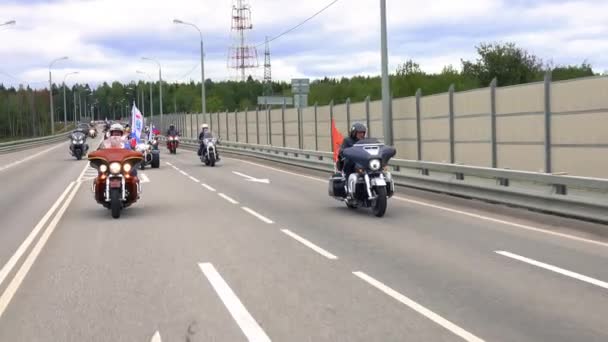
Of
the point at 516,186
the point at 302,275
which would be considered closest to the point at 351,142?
the point at 516,186

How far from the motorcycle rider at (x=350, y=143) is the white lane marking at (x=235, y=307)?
5891mm

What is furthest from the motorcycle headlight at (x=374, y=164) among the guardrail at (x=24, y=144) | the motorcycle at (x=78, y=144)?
the guardrail at (x=24, y=144)

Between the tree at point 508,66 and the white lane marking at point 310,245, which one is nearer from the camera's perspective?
the white lane marking at point 310,245

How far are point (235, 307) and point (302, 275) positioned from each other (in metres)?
1.54

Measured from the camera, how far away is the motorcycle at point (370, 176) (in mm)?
13078

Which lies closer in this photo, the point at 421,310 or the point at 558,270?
the point at 421,310

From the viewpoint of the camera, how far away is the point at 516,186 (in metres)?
14.2

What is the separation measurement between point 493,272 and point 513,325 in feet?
7.22

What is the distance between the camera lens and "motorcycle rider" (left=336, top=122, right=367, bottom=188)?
550 inches

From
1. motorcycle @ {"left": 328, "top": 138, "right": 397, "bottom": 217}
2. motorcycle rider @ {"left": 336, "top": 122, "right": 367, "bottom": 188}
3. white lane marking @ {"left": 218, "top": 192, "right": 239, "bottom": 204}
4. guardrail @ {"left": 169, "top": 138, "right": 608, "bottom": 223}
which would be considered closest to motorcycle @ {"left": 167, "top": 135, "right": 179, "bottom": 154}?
guardrail @ {"left": 169, "top": 138, "right": 608, "bottom": 223}

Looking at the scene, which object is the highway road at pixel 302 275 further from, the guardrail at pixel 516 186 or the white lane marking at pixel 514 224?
the guardrail at pixel 516 186

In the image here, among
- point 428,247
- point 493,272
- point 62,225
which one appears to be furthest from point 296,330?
point 62,225

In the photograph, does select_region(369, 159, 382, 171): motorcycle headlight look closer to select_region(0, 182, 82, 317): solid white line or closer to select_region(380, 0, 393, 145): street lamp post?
select_region(0, 182, 82, 317): solid white line

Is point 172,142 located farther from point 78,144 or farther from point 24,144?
point 24,144
